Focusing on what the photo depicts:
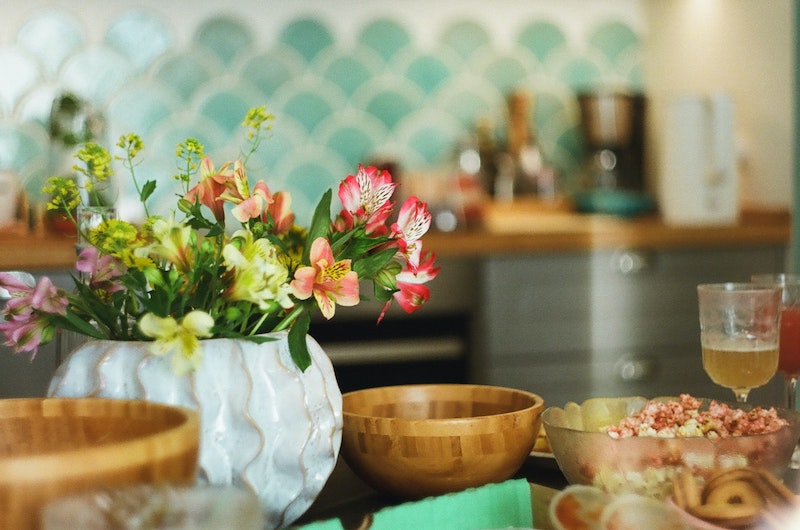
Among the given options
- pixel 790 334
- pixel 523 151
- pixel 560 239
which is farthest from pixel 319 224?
pixel 523 151

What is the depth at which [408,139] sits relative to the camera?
3100mm

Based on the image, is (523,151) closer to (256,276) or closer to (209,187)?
(209,187)

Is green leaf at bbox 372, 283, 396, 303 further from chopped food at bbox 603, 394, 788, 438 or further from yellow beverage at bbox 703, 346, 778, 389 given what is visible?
yellow beverage at bbox 703, 346, 778, 389

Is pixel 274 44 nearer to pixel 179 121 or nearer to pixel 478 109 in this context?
pixel 179 121

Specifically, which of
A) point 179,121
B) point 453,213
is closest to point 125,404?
point 453,213

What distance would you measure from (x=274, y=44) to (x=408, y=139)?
496 mm

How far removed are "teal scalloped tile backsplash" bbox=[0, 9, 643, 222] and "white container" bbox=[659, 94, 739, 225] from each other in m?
0.44

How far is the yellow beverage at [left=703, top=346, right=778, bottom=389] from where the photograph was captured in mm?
→ 1025

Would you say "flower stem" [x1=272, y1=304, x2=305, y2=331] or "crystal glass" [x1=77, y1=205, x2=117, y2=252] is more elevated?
"crystal glass" [x1=77, y1=205, x2=117, y2=252]

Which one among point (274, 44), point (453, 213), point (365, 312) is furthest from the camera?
point (274, 44)

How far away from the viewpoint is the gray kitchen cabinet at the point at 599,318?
8.61ft

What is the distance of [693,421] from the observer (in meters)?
0.85

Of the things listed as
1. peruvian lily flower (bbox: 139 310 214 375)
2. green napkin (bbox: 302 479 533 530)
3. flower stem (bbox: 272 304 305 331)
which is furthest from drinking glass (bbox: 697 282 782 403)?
peruvian lily flower (bbox: 139 310 214 375)

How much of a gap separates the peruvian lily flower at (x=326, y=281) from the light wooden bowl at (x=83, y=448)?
0.15 metres
